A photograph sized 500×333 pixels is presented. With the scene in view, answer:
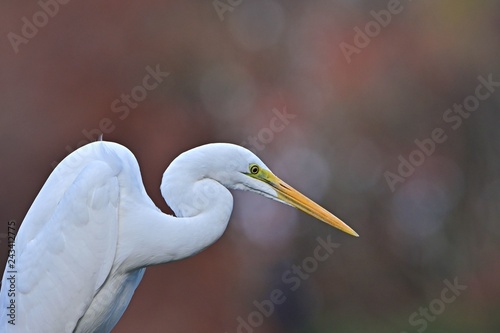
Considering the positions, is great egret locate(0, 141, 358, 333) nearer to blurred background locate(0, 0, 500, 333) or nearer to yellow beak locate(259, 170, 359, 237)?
yellow beak locate(259, 170, 359, 237)

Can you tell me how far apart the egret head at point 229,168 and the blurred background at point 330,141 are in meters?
2.76

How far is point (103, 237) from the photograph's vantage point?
1796mm

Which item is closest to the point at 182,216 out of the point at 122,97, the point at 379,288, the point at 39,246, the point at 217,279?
the point at 39,246

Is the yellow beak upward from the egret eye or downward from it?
downward

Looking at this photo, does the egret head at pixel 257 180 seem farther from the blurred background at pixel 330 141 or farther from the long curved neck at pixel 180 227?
the blurred background at pixel 330 141

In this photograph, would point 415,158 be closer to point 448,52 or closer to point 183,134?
point 448,52

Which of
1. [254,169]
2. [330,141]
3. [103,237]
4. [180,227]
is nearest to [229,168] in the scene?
[254,169]

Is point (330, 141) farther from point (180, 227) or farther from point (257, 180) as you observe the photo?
point (180, 227)

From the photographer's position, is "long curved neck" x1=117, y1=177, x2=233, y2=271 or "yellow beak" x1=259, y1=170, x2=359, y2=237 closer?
"long curved neck" x1=117, y1=177, x2=233, y2=271

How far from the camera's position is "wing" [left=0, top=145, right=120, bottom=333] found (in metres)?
1.79

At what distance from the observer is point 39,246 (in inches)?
71.2

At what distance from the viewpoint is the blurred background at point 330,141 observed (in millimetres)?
4793

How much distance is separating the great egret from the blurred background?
2756mm

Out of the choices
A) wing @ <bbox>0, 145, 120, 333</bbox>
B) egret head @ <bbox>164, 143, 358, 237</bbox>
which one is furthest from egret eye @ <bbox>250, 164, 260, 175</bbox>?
wing @ <bbox>0, 145, 120, 333</bbox>
